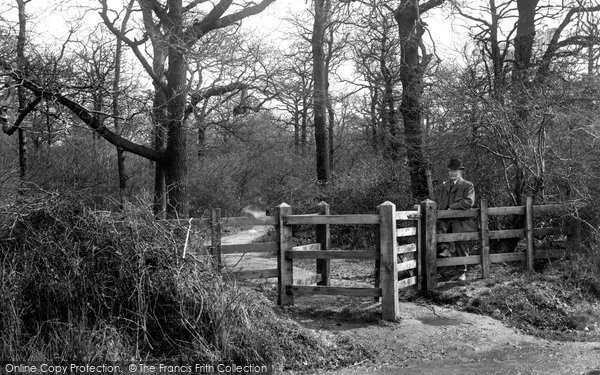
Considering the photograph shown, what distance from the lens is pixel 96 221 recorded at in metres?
6.39

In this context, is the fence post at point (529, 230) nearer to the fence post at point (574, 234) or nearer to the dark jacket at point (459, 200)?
the fence post at point (574, 234)

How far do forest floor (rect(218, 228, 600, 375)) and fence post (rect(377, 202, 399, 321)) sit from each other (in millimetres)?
193

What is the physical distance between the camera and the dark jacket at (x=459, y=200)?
10039 millimetres

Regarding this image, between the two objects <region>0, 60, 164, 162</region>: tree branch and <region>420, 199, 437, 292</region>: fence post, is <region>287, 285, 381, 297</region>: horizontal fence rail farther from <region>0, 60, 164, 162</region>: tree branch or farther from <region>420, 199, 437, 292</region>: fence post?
<region>0, 60, 164, 162</region>: tree branch

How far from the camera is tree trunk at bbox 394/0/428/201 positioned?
50.5ft

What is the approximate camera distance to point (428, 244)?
9281 millimetres

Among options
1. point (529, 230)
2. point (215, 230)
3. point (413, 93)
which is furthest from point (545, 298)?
point (413, 93)

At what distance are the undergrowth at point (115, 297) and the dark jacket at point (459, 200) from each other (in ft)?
14.0

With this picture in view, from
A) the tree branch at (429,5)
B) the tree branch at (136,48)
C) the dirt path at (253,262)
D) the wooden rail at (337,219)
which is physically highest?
the tree branch at (429,5)

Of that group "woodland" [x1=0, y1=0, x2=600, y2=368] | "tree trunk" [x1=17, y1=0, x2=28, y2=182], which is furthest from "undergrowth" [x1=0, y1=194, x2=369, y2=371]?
"tree trunk" [x1=17, y1=0, x2=28, y2=182]

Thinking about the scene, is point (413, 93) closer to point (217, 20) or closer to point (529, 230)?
point (217, 20)

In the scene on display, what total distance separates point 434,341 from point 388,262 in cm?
115

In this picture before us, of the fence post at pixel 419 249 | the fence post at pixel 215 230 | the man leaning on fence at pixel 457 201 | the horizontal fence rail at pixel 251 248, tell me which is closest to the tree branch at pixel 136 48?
the fence post at pixel 215 230

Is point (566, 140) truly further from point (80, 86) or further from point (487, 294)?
point (80, 86)
